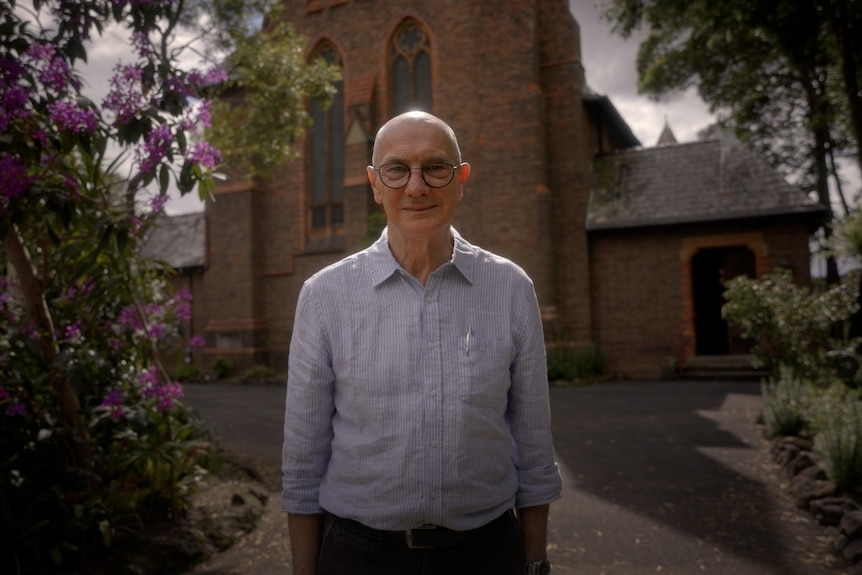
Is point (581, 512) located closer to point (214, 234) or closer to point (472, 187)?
point (472, 187)

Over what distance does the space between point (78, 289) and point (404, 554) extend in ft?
10.0

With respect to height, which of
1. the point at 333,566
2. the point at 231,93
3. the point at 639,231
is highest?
the point at 231,93

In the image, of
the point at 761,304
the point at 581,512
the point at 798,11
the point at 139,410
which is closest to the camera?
the point at 139,410

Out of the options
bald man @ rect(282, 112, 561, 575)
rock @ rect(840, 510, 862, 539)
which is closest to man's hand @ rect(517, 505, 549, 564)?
bald man @ rect(282, 112, 561, 575)

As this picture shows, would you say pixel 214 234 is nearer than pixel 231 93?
No

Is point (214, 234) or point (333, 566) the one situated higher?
point (214, 234)

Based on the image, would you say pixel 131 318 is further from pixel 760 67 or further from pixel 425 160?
pixel 760 67

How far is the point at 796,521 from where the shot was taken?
4918mm

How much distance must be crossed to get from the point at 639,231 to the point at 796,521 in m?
10.9

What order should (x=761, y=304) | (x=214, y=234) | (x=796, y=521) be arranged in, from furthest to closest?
(x=214, y=234)
(x=761, y=304)
(x=796, y=521)

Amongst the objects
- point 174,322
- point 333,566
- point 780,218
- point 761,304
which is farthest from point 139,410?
point 780,218

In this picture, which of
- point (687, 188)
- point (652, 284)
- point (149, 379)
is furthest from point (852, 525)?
point (687, 188)

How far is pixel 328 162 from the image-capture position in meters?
18.0

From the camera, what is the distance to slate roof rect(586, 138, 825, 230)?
14188mm
